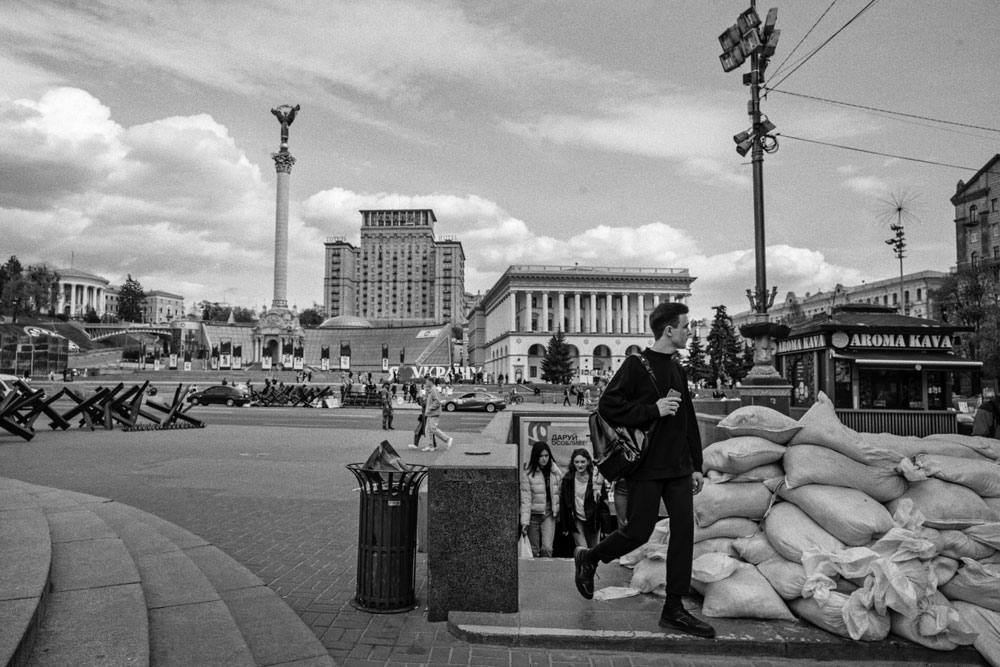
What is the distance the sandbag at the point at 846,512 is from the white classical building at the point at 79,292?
179175 mm

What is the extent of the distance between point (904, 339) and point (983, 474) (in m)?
11.8

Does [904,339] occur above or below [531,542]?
above

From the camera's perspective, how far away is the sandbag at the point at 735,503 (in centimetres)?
450

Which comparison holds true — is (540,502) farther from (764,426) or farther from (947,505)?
(947,505)

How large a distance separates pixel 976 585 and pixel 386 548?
3437mm

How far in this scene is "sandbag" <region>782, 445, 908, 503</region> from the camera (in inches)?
168

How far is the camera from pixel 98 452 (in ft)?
43.6

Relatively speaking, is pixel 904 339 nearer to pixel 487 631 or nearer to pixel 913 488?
pixel 913 488

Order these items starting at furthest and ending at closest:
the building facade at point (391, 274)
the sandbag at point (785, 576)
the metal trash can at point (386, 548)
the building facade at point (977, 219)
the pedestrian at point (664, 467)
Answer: the building facade at point (391, 274) < the building facade at point (977, 219) < the metal trash can at point (386, 548) < the sandbag at point (785, 576) < the pedestrian at point (664, 467)

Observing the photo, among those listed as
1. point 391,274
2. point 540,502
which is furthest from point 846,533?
point 391,274

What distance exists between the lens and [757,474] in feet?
14.9

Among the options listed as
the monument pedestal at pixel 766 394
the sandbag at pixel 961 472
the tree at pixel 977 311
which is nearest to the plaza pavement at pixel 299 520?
the sandbag at pixel 961 472

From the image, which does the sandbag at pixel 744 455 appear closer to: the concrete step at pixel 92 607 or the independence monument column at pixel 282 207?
the concrete step at pixel 92 607

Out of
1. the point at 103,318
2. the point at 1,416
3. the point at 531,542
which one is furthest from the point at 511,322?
the point at 103,318
